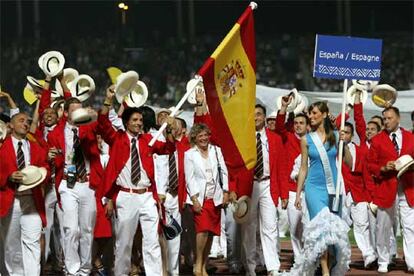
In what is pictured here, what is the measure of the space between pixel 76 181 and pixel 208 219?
4.89 ft

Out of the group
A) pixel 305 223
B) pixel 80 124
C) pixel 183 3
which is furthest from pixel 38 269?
pixel 183 3

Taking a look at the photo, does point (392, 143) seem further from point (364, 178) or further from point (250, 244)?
point (250, 244)

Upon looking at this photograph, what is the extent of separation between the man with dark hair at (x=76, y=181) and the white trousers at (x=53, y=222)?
0.73ft

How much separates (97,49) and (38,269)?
56.8ft

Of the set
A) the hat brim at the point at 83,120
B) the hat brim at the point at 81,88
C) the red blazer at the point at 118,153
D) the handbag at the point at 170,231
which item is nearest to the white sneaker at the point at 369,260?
the handbag at the point at 170,231

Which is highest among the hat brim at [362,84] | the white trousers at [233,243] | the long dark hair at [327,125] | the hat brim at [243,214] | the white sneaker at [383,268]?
the hat brim at [362,84]

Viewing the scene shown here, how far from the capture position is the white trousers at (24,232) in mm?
14250

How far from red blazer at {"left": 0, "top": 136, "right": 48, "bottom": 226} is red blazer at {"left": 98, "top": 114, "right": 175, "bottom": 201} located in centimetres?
76

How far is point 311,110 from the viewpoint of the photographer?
13.8m

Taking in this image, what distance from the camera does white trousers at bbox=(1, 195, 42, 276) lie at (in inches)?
561

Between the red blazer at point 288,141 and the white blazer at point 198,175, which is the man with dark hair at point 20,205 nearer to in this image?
the white blazer at point 198,175

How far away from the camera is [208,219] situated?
15.0 meters

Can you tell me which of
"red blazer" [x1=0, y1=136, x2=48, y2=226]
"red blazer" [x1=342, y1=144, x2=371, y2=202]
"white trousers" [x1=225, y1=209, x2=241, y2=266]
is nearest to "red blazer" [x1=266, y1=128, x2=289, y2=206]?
"white trousers" [x1=225, y1=209, x2=241, y2=266]

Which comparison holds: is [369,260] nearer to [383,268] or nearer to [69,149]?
[383,268]
